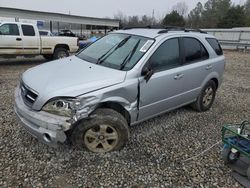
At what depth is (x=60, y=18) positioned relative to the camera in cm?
2666

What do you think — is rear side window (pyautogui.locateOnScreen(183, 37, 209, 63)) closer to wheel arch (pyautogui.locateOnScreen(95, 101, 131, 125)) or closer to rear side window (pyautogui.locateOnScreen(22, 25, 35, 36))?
wheel arch (pyautogui.locateOnScreen(95, 101, 131, 125))

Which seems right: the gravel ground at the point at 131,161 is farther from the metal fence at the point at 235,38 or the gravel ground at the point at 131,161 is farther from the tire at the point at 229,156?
the metal fence at the point at 235,38

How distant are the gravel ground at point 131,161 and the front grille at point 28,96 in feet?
2.45

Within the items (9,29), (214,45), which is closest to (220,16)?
(9,29)

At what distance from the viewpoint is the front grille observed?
2850 mm

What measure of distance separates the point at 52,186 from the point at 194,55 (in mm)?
3305

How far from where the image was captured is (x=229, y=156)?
3.07 meters

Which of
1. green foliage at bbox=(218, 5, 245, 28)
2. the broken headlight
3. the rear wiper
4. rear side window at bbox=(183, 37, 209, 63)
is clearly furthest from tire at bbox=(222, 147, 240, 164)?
green foliage at bbox=(218, 5, 245, 28)

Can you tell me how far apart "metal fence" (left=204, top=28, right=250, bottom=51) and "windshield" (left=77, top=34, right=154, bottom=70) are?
19.7m

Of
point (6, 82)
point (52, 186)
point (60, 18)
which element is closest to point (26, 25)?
point (6, 82)

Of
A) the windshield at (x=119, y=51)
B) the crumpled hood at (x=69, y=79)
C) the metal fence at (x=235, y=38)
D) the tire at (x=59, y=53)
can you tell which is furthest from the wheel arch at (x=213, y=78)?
the metal fence at (x=235, y=38)

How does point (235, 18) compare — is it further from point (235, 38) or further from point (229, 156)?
point (229, 156)

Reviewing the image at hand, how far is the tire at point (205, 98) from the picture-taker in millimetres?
4688

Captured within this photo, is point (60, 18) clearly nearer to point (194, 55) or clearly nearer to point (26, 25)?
point (26, 25)
